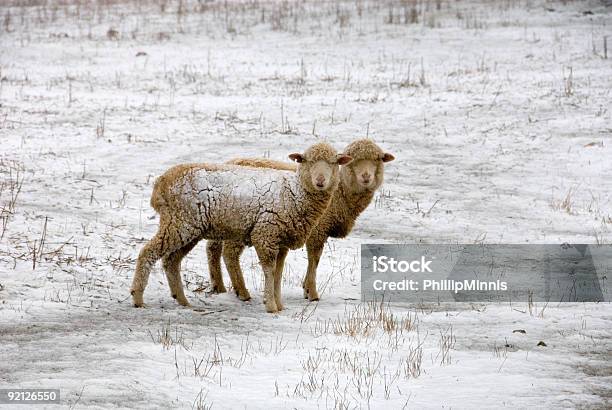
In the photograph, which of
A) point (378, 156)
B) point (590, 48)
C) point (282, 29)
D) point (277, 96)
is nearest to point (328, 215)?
point (378, 156)

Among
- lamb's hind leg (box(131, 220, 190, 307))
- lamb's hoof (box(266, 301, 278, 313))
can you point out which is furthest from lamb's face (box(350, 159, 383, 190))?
lamb's hind leg (box(131, 220, 190, 307))

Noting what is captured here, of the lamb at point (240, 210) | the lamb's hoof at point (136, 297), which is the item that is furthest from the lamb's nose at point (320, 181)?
the lamb's hoof at point (136, 297)

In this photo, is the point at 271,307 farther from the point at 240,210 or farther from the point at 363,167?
the point at 363,167

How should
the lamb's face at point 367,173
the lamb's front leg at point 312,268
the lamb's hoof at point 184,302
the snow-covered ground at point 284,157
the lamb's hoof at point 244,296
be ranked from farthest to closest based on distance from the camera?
the lamb's face at point 367,173, the lamb's front leg at point 312,268, the lamb's hoof at point 244,296, the lamb's hoof at point 184,302, the snow-covered ground at point 284,157

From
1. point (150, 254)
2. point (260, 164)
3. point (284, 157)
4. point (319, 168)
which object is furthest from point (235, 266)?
point (284, 157)

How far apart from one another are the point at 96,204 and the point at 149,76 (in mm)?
9624

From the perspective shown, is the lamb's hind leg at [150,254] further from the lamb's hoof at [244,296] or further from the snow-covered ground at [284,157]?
the lamb's hoof at [244,296]

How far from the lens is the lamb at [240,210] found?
8.18 meters

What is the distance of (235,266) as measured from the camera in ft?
29.3

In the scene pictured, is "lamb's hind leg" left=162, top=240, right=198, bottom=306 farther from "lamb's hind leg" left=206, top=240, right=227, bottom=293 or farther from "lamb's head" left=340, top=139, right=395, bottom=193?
"lamb's head" left=340, top=139, right=395, bottom=193

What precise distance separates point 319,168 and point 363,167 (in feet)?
3.79

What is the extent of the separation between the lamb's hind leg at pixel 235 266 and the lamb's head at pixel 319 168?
112 cm

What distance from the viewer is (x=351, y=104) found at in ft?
59.4

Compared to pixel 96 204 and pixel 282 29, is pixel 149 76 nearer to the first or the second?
pixel 282 29
